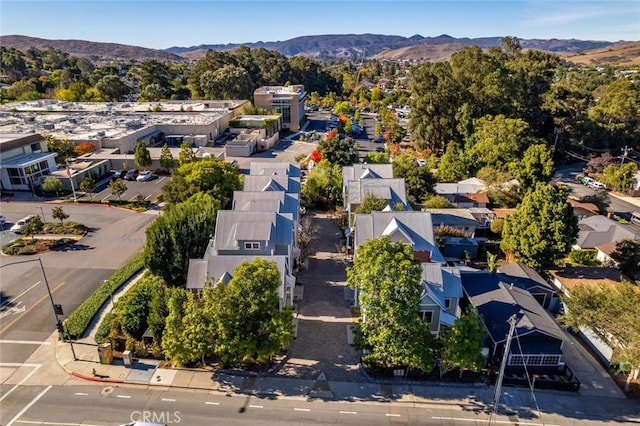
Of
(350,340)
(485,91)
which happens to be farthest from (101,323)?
(485,91)

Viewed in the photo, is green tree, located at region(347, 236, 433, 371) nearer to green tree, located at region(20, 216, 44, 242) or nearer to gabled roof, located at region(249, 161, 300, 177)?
gabled roof, located at region(249, 161, 300, 177)

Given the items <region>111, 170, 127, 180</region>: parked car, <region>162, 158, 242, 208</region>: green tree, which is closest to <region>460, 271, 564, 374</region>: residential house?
<region>162, 158, 242, 208</region>: green tree

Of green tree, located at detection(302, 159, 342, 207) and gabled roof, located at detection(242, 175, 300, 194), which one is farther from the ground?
gabled roof, located at detection(242, 175, 300, 194)

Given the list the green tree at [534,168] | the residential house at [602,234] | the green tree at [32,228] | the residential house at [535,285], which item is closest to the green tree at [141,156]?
the green tree at [32,228]

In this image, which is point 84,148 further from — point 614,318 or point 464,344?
point 614,318

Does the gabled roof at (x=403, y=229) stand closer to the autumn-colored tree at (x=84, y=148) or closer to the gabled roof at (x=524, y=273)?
the gabled roof at (x=524, y=273)

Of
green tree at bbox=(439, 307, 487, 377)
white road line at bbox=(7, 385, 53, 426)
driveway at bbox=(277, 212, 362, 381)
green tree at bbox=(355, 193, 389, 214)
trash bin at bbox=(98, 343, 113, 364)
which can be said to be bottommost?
driveway at bbox=(277, 212, 362, 381)

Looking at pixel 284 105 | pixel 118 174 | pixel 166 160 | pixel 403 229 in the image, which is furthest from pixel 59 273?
pixel 284 105
